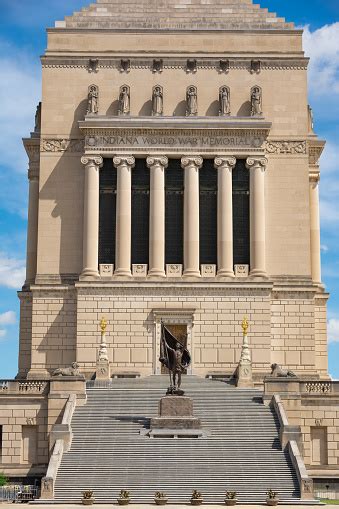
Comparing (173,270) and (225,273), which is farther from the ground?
(173,270)

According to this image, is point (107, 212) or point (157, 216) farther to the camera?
point (107, 212)

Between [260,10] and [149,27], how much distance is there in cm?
772

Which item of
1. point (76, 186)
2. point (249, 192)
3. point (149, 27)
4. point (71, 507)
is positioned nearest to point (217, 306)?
point (249, 192)

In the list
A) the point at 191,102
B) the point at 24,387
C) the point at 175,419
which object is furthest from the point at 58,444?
the point at 191,102

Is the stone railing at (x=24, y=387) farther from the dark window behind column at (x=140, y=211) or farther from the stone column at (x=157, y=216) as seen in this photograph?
the dark window behind column at (x=140, y=211)

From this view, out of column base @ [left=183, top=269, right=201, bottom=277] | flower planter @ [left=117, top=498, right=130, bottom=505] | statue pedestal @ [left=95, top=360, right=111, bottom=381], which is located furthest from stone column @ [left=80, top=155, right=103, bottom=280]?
flower planter @ [left=117, top=498, right=130, bottom=505]

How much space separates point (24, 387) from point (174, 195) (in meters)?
18.4

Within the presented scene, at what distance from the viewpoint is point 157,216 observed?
70875 mm

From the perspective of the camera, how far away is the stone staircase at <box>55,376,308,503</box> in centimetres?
4844

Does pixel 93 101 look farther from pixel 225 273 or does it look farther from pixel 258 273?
pixel 258 273

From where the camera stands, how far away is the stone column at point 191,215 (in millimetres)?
70562

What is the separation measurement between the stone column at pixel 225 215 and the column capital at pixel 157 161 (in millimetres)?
3237

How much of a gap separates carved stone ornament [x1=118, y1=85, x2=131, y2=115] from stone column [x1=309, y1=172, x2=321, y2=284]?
45.1 ft

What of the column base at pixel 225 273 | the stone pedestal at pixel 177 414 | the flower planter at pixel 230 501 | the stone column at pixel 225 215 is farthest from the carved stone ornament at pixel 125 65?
the flower planter at pixel 230 501
